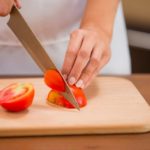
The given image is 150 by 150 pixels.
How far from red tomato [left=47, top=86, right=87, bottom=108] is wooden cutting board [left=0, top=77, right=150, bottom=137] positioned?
13 mm

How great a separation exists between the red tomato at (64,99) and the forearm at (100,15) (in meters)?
0.21

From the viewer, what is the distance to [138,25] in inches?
67.1

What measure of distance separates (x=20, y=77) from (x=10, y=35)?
0.16 m

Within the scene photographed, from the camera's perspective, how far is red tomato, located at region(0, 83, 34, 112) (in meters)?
0.87

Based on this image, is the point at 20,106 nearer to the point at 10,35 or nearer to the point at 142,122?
the point at 142,122

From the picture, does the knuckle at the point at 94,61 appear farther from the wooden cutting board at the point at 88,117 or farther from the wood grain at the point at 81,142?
the wood grain at the point at 81,142

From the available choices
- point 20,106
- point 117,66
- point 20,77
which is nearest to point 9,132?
point 20,106

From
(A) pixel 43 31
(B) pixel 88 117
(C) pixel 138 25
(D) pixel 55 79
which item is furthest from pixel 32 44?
(C) pixel 138 25

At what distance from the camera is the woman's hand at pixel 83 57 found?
0.95 metres

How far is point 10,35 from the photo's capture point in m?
1.23

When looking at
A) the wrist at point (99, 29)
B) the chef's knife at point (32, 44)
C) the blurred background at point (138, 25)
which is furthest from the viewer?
the blurred background at point (138, 25)

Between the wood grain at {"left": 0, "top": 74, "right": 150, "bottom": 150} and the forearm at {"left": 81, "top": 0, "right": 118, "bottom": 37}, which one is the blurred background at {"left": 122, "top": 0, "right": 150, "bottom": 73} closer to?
the forearm at {"left": 81, "top": 0, "right": 118, "bottom": 37}

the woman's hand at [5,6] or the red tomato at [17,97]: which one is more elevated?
the woman's hand at [5,6]

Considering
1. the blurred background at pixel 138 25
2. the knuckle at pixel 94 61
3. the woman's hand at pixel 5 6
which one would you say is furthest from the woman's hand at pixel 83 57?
the blurred background at pixel 138 25
